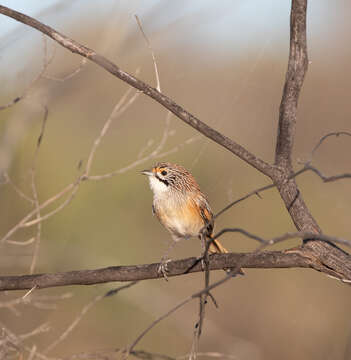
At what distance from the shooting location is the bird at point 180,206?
15.8 ft

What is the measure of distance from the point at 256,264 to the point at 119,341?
6821mm

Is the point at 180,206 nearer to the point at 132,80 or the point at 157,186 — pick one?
the point at 157,186

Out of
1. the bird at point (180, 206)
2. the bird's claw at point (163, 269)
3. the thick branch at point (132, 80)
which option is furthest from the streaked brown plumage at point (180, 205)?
the thick branch at point (132, 80)

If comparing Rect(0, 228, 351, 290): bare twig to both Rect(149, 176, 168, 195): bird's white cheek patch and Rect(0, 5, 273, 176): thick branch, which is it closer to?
Rect(0, 5, 273, 176): thick branch

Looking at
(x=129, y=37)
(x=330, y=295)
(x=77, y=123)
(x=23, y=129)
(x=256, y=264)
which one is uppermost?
(x=77, y=123)

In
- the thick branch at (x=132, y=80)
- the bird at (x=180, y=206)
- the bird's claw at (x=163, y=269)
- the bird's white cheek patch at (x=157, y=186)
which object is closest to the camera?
the thick branch at (x=132, y=80)

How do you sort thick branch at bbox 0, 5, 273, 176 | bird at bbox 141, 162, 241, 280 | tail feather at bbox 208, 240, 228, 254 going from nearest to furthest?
thick branch at bbox 0, 5, 273, 176 → tail feather at bbox 208, 240, 228, 254 → bird at bbox 141, 162, 241, 280

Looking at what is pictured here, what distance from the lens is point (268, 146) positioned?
9.02m

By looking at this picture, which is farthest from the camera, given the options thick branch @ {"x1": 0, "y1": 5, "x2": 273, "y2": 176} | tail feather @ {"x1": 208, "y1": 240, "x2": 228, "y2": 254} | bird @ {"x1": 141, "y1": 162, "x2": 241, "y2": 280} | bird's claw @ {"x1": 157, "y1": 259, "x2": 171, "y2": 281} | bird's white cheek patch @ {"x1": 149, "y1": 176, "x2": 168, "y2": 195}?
bird's white cheek patch @ {"x1": 149, "y1": 176, "x2": 168, "y2": 195}

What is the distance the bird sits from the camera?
4.81m

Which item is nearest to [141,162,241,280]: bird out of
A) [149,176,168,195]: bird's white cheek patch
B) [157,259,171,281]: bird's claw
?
[149,176,168,195]: bird's white cheek patch

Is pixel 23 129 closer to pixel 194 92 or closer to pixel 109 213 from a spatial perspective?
pixel 194 92

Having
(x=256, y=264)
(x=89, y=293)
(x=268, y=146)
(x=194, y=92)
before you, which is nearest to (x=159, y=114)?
(x=194, y=92)

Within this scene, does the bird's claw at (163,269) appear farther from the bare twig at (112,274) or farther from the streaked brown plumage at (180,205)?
the streaked brown plumage at (180,205)
